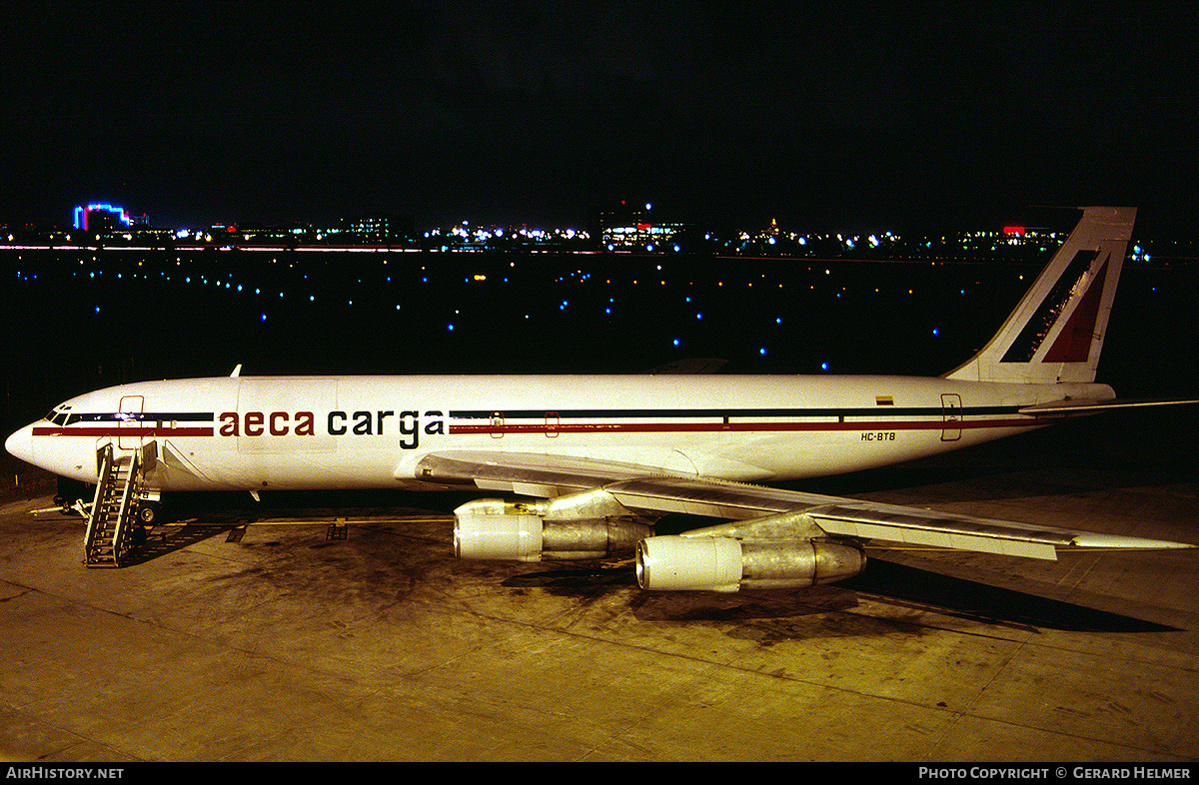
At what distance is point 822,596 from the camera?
18188mm

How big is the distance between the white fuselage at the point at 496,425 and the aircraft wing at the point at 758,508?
923 mm

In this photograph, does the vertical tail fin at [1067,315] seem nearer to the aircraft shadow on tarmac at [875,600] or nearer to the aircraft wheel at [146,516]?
the aircraft shadow on tarmac at [875,600]

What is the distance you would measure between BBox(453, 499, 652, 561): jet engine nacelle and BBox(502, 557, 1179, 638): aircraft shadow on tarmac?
2.46 feet

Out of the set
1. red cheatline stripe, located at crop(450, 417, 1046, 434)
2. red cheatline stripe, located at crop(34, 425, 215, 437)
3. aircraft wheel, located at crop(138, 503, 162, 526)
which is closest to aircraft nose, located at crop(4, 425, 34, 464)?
red cheatline stripe, located at crop(34, 425, 215, 437)

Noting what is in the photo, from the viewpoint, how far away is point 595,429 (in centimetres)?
2230

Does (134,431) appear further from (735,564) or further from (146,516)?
(735,564)

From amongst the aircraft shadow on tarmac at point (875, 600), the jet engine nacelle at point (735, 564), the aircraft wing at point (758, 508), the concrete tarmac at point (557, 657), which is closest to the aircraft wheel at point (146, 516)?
the concrete tarmac at point (557, 657)

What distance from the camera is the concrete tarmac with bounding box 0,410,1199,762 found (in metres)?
12.1

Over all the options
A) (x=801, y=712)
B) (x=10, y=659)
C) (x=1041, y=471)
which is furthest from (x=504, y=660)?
(x=1041, y=471)

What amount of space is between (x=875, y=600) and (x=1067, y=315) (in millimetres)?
12468

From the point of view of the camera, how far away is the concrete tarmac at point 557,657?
12.1 m

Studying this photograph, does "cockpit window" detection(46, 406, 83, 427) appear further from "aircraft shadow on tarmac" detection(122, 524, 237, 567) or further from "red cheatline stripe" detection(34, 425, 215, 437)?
"aircraft shadow on tarmac" detection(122, 524, 237, 567)
